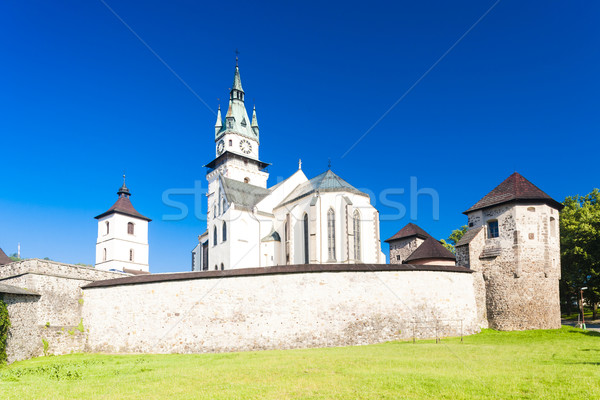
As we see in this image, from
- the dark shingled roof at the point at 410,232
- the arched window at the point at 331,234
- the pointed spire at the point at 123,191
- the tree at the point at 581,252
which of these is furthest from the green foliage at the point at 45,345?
the pointed spire at the point at 123,191

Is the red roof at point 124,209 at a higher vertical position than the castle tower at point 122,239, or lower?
higher

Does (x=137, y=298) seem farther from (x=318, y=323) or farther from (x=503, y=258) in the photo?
(x=503, y=258)

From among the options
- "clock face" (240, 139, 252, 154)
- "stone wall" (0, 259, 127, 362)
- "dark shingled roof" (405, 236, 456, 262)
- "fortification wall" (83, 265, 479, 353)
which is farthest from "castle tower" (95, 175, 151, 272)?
"dark shingled roof" (405, 236, 456, 262)

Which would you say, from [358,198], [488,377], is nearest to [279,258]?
[358,198]

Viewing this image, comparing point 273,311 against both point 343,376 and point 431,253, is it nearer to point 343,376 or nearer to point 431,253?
point 343,376

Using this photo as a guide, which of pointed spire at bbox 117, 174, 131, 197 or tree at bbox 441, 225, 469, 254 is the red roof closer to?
pointed spire at bbox 117, 174, 131, 197

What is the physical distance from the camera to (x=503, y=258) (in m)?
26.1

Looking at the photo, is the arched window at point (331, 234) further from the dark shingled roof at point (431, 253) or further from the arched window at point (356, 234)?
the dark shingled roof at point (431, 253)

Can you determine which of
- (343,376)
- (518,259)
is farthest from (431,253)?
(343,376)

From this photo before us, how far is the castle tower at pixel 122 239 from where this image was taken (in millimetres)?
56750

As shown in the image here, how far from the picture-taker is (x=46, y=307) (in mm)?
22625

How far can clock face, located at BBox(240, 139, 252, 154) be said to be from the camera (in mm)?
57125

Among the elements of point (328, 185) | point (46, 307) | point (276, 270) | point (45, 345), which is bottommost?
point (45, 345)

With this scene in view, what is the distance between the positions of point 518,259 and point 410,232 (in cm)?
1286
